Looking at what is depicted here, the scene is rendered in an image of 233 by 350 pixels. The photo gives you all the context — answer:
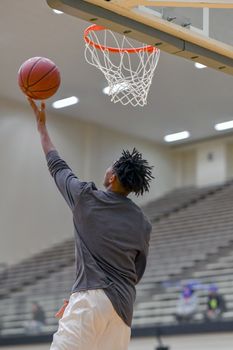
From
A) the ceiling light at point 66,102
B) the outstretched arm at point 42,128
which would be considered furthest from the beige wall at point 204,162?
the outstretched arm at point 42,128

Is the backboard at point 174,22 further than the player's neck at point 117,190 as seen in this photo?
Yes

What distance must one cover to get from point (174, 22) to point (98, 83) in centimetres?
1074

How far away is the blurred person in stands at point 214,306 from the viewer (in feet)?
36.4

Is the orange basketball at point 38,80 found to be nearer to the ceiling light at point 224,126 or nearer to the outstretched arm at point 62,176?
the outstretched arm at point 62,176

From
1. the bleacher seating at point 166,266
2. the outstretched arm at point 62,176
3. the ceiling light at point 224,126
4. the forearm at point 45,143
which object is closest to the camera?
the outstretched arm at point 62,176

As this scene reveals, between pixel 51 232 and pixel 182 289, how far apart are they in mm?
7047

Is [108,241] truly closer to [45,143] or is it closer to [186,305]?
[45,143]

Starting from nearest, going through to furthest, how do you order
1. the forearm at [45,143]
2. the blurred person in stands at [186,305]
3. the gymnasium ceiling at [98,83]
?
the forearm at [45,143] → the blurred person in stands at [186,305] → the gymnasium ceiling at [98,83]

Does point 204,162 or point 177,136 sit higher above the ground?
point 177,136

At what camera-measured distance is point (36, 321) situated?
43.4ft

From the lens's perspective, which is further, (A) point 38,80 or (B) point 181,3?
(B) point 181,3

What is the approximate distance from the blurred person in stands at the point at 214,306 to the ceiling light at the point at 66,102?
24.3 feet

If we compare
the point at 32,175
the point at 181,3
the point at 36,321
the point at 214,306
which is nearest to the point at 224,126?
the point at 32,175

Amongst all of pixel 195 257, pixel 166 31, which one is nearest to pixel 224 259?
pixel 195 257
